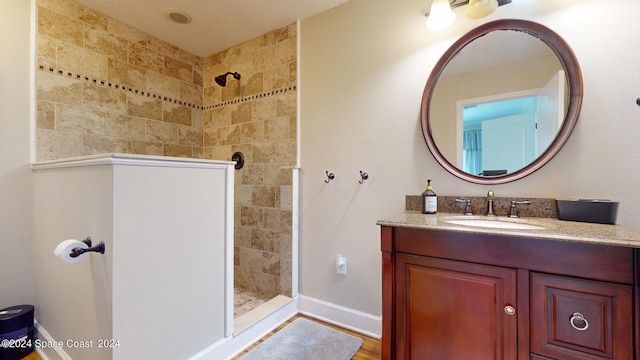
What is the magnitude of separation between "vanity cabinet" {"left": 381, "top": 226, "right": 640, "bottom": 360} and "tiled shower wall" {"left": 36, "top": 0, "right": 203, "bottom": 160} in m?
2.30

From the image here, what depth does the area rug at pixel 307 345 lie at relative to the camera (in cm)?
156

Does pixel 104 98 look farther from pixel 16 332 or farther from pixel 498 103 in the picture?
pixel 498 103

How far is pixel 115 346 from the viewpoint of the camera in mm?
1074

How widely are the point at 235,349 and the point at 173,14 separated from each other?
8.18ft

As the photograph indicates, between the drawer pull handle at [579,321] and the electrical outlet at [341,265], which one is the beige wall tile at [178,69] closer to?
the electrical outlet at [341,265]

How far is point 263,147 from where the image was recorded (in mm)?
2342

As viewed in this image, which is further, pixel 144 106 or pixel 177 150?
pixel 177 150

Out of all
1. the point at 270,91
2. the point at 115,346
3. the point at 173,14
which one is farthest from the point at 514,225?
the point at 173,14

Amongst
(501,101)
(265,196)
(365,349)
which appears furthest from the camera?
(265,196)

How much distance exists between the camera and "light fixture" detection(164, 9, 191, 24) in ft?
6.68

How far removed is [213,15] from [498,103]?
2148mm

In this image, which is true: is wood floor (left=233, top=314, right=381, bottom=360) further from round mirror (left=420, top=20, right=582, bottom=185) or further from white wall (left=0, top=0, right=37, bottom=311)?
white wall (left=0, top=0, right=37, bottom=311)

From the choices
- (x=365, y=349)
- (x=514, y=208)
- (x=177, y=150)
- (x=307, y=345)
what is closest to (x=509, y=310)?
(x=514, y=208)

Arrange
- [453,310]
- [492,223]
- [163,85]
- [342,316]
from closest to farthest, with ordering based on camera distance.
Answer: [453,310]
[492,223]
[342,316]
[163,85]
